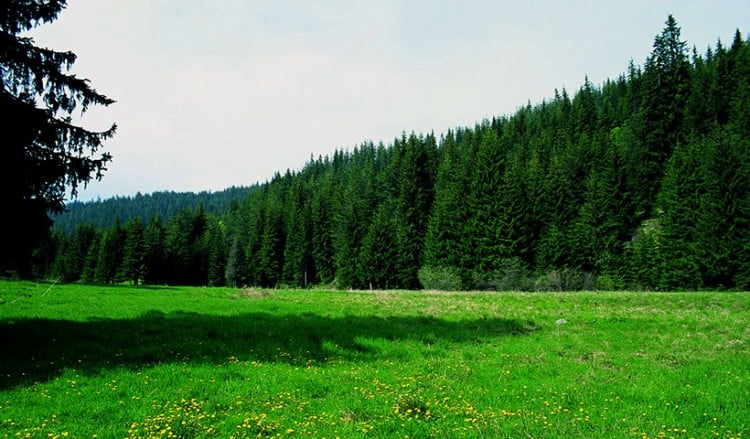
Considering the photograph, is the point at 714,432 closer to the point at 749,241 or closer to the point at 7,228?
the point at 7,228

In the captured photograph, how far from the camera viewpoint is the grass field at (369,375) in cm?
720

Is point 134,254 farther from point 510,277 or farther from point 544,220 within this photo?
point 544,220

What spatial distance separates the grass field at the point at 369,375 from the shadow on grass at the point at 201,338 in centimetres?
8

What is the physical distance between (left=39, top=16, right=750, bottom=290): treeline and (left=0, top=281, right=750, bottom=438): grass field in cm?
3035

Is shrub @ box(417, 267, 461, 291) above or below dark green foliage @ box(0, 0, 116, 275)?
→ below

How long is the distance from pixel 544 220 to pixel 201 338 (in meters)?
49.5

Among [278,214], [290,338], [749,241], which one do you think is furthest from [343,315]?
[278,214]

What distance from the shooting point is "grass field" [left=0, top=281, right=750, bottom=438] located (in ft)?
23.6

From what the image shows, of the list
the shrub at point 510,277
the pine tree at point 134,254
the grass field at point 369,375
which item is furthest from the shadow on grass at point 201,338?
the pine tree at point 134,254

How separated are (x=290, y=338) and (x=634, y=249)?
4812 centimetres

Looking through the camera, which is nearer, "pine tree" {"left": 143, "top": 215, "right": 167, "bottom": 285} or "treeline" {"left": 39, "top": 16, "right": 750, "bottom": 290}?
"treeline" {"left": 39, "top": 16, "right": 750, "bottom": 290}

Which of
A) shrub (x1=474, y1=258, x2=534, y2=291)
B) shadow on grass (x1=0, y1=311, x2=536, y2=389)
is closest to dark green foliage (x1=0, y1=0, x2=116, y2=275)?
shadow on grass (x1=0, y1=311, x2=536, y2=389)

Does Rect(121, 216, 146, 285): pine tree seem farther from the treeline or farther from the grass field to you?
the grass field

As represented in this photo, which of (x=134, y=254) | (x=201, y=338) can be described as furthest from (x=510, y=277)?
(x=134, y=254)
